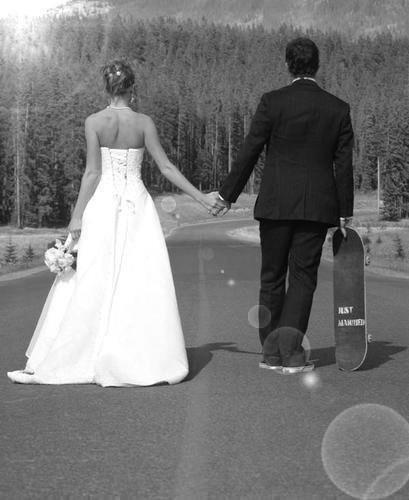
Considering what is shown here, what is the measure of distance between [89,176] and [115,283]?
0.88 meters

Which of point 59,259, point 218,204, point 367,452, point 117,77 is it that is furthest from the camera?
point 218,204

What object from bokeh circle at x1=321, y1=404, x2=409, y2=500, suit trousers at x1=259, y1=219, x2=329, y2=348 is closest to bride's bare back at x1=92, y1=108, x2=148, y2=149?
suit trousers at x1=259, y1=219, x2=329, y2=348

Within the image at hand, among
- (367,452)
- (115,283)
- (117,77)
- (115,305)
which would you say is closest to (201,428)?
(367,452)

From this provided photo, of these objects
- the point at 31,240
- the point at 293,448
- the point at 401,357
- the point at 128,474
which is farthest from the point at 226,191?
the point at 31,240

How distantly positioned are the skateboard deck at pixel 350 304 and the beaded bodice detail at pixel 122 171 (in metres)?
1.66

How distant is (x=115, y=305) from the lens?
6.88 meters

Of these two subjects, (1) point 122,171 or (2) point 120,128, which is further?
(1) point 122,171

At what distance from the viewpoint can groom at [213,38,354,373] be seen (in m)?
6.88

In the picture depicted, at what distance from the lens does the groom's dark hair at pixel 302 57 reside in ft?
22.6

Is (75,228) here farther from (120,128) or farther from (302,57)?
(302,57)

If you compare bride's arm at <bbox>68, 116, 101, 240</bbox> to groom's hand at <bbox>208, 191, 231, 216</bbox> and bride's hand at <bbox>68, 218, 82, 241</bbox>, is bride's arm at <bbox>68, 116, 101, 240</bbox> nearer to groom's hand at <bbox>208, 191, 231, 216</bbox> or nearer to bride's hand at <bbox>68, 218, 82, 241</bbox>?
bride's hand at <bbox>68, 218, 82, 241</bbox>

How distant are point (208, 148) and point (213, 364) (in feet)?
508

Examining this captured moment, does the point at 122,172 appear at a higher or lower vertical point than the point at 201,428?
higher

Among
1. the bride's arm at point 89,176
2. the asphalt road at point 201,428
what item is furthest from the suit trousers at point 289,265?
the bride's arm at point 89,176
